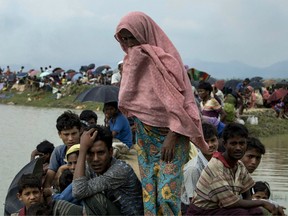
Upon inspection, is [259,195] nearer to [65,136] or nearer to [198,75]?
[65,136]

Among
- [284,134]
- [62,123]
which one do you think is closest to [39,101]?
[284,134]

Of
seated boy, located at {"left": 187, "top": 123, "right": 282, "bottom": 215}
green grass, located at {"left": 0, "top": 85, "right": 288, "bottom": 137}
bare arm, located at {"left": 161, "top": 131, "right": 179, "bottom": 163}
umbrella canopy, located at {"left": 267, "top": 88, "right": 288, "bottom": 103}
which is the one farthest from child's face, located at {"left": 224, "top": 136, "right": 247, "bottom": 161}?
umbrella canopy, located at {"left": 267, "top": 88, "right": 288, "bottom": 103}

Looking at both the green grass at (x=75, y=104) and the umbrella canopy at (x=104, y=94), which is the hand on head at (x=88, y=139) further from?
the green grass at (x=75, y=104)

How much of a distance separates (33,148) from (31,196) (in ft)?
30.2

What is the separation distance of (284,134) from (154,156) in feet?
41.0

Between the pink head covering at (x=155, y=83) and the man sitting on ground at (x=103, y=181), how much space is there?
330 mm

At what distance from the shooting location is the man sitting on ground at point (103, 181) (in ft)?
12.4

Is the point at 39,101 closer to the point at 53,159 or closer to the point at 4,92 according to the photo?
the point at 4,92

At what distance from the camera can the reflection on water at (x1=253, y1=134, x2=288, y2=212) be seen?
25.2 feet

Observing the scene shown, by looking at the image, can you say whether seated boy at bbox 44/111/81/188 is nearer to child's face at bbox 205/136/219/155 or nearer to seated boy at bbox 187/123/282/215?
child's face at bbox 205/136/219/155

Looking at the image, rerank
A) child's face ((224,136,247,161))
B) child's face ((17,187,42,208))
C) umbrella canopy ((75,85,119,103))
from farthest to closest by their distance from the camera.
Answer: umbrella canopy ((75,85,119,103)), child's face ((17,187,42,208)), child's face ((224,136,247,161))

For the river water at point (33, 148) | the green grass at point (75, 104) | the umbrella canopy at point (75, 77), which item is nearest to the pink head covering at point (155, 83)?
the river water at point (33, 148)

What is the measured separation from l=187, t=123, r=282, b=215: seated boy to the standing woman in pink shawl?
24 centimetres

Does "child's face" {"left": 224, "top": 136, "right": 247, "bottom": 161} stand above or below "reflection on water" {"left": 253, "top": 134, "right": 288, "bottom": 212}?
above
